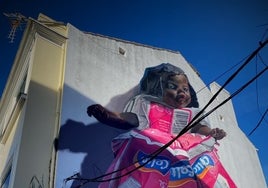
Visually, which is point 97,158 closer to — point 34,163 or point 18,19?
point 34,163

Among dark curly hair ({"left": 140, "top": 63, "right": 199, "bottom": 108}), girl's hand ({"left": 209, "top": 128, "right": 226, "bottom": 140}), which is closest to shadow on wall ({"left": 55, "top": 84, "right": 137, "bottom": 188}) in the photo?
dark curly hair ({"left": 140, "top": 63, "right": 199, "bottom": 108})

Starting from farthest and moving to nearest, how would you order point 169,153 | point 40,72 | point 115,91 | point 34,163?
point 115,91 < point 169,153 < point 40,72 < point 34,163

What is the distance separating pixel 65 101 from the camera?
785 cm

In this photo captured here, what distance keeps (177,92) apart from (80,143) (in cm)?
444

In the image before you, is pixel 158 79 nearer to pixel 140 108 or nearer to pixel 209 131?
pixel 140 108

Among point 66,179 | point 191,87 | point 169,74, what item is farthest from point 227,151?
point 66,179

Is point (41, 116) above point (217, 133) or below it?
below

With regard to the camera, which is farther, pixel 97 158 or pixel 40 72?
pixel 40 72

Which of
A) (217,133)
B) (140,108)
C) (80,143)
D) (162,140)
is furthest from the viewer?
(217,133)

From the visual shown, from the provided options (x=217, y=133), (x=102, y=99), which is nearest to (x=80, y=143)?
(x=102, y=99)

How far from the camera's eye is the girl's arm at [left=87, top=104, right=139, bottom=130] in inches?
328

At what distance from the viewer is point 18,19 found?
9.52m

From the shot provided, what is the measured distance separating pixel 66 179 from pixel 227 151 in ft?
23.6

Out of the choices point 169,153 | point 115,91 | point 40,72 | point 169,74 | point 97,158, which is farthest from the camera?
point 169,74
